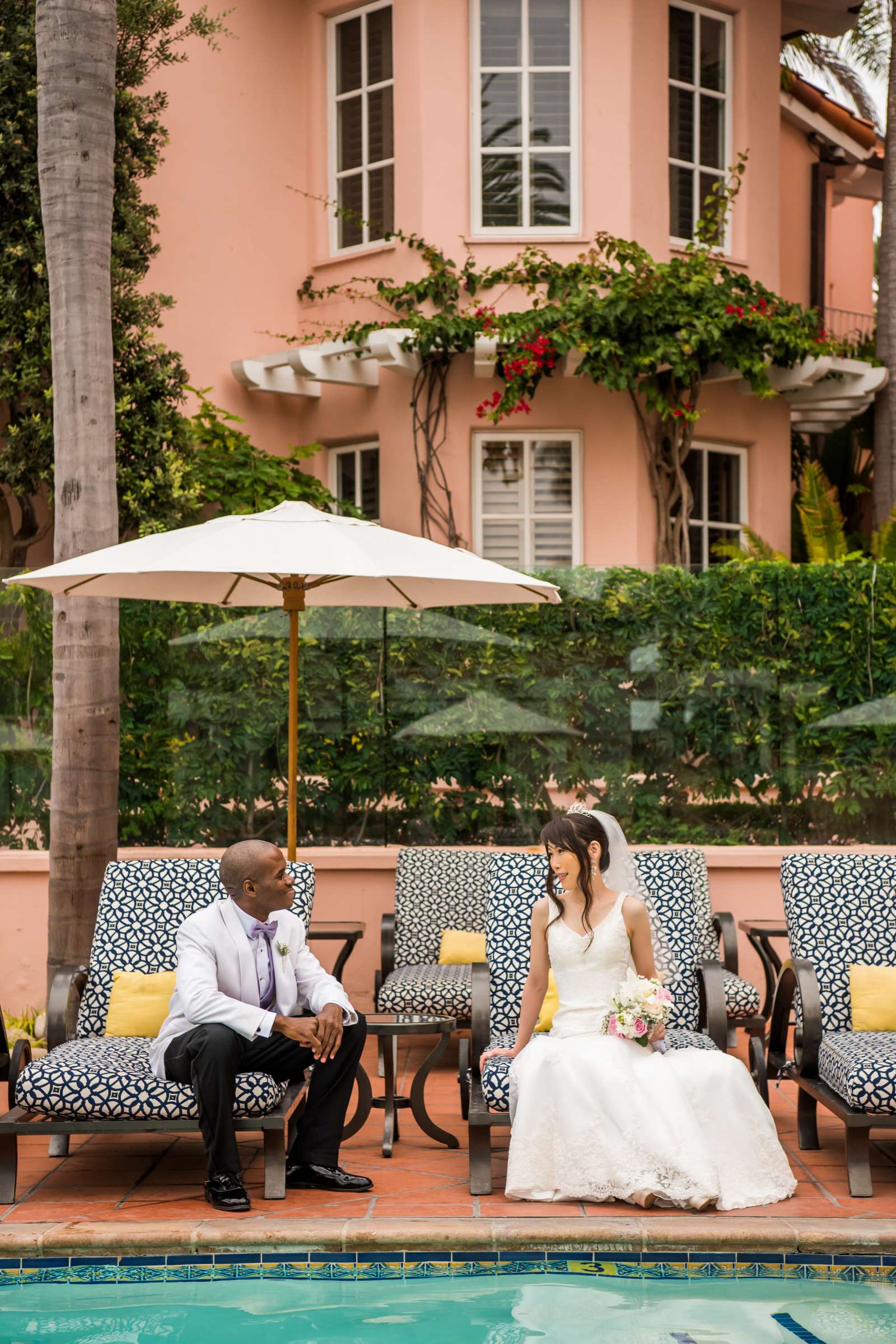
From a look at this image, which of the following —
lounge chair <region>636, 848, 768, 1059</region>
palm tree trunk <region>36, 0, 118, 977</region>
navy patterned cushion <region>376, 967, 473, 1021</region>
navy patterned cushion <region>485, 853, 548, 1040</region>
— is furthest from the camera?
palm tree trunk <region>36, 0, 118, 977</region>

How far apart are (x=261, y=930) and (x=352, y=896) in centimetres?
322

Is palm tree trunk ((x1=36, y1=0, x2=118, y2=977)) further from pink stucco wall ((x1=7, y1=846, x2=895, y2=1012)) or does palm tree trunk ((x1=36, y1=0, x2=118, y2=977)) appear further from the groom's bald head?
the groom's bald head

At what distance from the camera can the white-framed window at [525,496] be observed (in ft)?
40.9

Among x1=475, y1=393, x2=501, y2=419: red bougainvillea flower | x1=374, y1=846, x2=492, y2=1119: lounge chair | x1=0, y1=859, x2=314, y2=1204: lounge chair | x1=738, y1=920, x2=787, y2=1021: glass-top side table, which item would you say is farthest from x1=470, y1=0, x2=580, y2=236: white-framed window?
x1=0, y1=859, x2=314, y2=1204: lounge chair

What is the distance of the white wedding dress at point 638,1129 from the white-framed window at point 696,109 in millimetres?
9090

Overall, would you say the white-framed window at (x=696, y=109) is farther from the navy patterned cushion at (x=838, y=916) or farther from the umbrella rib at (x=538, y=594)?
the navy patterned cushion at (x=838, y=916)

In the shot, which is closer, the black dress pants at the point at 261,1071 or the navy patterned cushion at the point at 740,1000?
the black dress pants at the point at 261,1071

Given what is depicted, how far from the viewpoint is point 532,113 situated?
483 inches

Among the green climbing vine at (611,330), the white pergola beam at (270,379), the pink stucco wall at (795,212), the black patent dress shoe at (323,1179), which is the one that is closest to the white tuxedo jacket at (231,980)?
the black patent dress shoe at (323,1179)

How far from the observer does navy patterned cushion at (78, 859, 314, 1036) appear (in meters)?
6.24

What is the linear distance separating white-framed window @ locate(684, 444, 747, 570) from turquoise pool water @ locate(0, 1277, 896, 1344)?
8717mm

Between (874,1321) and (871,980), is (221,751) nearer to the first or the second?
(871,980)

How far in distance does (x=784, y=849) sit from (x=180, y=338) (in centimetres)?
710

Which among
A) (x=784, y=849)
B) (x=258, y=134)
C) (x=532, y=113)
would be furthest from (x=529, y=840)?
(x=258, y=134)
